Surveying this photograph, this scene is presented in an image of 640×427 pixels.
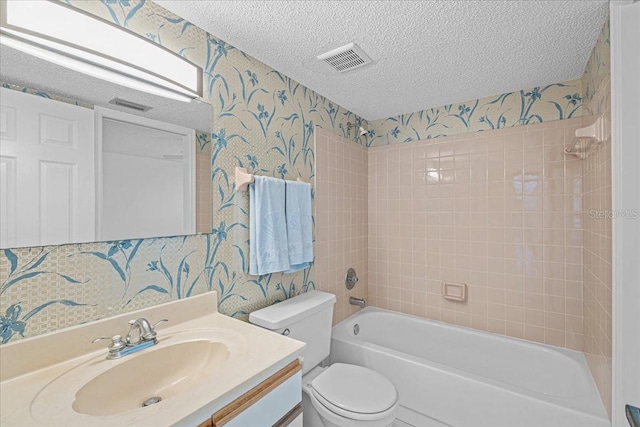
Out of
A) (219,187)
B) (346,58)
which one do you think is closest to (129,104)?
(219,187)

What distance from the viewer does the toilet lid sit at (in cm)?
143

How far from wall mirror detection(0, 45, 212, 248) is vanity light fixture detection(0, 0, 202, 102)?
1.3 inches

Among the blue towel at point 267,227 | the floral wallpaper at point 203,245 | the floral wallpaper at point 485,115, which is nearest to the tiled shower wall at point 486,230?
the floral wallpaper at point 485,115

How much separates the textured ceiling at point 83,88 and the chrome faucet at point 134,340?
32.3 inches

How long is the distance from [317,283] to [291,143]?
3.29 feet

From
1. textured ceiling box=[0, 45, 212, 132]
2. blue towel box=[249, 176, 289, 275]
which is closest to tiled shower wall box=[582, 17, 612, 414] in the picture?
blue towel box=[249, 176, 289, 275]

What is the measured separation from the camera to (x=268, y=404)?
3.16 feet

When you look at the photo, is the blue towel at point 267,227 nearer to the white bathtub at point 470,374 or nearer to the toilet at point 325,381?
the toilet at point 325,381

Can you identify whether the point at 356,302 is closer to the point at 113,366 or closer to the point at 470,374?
the point at 470,374

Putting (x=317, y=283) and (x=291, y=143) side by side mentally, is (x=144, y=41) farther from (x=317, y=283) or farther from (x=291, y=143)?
(x=317, y=283)

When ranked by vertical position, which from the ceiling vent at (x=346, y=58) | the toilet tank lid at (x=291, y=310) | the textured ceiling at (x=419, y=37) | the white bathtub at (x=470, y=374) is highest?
the textured ceiling at (x=419, y=37)

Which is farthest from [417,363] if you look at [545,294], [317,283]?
[545,294]

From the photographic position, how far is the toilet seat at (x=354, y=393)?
139 cm

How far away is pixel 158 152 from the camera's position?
4.05 feet
